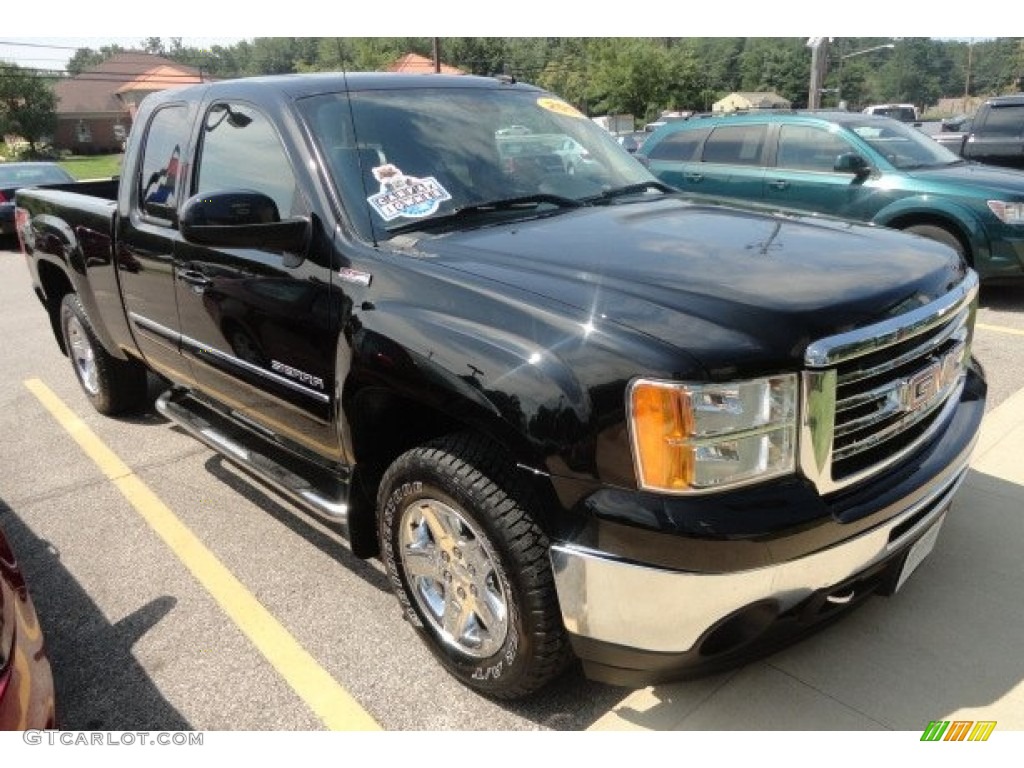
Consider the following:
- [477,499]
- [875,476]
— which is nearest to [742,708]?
[875,476]

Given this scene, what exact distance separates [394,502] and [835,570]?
130 cm

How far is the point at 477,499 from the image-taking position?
2193mm

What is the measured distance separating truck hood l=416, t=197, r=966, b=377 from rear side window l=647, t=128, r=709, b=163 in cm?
617

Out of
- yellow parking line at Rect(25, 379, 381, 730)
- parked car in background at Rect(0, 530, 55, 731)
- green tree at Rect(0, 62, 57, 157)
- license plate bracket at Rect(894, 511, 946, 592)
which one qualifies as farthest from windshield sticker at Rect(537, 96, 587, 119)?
green tree at Rect(0, 62, 57, 157)

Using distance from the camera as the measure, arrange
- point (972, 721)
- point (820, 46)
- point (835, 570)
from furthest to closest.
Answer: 1. point (820, 46)
2. point (972, 721)
3. point (835, 570)

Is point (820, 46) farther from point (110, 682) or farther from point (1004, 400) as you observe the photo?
point (110, 682)

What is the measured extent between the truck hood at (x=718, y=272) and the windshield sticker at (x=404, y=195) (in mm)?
194

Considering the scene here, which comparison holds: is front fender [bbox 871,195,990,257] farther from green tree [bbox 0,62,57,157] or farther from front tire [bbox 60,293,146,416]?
green tree [bbox 0,62,57,157]

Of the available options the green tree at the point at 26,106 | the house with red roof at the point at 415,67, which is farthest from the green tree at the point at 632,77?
the house with red roof at the point at 415,67

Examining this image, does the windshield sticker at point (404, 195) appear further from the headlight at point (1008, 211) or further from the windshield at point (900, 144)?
the windshield at point (900, 144)

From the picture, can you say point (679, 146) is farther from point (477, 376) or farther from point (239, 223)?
point (477, 376)

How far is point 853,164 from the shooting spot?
7.38m

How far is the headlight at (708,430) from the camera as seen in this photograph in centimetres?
189

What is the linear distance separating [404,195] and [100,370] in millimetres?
3102
